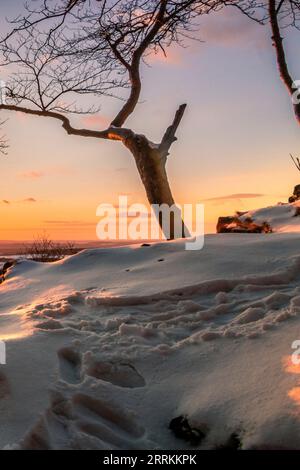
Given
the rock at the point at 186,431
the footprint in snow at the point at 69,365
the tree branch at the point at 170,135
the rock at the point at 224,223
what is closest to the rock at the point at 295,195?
the rock at the point at 224,223

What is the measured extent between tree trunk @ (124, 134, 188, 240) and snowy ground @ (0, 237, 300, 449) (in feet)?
17.1

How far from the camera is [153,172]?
1016 centimetres

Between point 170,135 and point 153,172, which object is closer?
point 153,172

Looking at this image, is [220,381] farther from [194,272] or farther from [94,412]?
[194,272]

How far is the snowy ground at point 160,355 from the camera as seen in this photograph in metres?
2.41

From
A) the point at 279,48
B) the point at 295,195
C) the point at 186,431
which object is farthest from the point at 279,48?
the point at 186,431

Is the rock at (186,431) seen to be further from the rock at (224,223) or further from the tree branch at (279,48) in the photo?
the tree branch at (279,48)

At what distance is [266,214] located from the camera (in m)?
8.14

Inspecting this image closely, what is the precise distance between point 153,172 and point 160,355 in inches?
288

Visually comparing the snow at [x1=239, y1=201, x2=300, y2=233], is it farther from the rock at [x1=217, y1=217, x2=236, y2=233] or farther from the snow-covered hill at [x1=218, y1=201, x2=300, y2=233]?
the rock at [x1=217, y1=217, x2=236, y2=233]

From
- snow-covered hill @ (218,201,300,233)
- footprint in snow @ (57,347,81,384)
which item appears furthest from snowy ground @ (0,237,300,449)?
snow-covered hill @ (218,201,300,233)

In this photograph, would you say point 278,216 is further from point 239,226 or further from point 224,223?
point 224,223

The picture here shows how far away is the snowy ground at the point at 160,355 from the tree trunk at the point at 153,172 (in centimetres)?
522

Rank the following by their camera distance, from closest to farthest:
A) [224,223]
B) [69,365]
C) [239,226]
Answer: [69,365], [239,226], [224,223]
